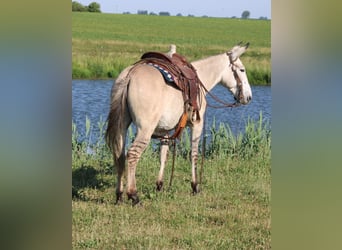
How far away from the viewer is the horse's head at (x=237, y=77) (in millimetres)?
3998

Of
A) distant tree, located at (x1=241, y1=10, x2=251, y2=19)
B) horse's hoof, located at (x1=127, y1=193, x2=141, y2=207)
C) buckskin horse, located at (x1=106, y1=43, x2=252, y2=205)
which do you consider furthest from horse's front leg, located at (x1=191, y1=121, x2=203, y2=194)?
distant tree, located at (x1=241, y1=10, x2=251, y2=19)

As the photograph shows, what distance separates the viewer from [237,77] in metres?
4.14

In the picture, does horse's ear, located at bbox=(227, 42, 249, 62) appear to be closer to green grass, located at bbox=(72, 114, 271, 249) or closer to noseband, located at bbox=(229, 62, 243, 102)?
noseband, located at bbox=(229, 62, 243, 102)

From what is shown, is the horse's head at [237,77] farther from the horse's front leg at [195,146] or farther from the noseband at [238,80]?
the horse's front leg at [195,146]

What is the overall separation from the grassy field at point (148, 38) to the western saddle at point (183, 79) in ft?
0.22

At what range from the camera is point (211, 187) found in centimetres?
404

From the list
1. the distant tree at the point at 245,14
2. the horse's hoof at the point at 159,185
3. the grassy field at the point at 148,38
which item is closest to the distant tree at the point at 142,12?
the grassy field at the point at 148,38

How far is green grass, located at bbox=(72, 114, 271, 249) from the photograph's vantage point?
11.9 feet

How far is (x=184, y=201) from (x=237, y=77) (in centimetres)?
98

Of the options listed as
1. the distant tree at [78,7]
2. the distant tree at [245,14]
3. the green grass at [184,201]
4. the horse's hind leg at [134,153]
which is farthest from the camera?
the horse's hind leg at [134,153]

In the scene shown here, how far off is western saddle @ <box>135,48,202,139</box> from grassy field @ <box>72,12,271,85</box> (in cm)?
7

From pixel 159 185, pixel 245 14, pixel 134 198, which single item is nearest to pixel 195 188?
pixel 159 185
